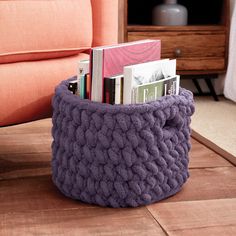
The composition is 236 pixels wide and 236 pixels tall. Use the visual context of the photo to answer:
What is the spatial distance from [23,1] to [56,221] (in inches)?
20.1

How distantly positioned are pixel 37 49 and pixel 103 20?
244mm

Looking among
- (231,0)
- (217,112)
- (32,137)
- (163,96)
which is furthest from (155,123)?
(231,0)

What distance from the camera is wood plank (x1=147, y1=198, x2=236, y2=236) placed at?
1004 mm

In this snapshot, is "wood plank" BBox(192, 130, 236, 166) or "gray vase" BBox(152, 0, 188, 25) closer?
"wood plank" BBox(192, 130, 236, 166)

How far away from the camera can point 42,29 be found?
123 centimetres

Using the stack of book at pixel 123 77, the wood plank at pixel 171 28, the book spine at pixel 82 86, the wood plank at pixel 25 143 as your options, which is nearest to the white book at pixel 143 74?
the stack of book at pixel 123 77

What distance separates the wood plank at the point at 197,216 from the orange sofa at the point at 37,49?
375mm

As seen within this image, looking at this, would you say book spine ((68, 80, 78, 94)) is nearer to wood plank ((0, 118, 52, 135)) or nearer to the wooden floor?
the wooden floor

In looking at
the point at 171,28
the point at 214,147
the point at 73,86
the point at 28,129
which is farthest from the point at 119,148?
the point at 171,28

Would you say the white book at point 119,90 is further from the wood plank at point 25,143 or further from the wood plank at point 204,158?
the wood plank at point 25,143

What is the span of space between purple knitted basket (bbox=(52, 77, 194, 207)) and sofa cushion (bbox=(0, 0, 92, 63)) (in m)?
0.14

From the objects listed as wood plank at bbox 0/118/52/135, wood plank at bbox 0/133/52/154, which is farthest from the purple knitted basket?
wood plank at bbox 0/118/52/135

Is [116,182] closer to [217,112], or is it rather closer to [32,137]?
[32,137]

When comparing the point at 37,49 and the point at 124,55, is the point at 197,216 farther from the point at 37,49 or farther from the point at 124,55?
the point at 37,49
